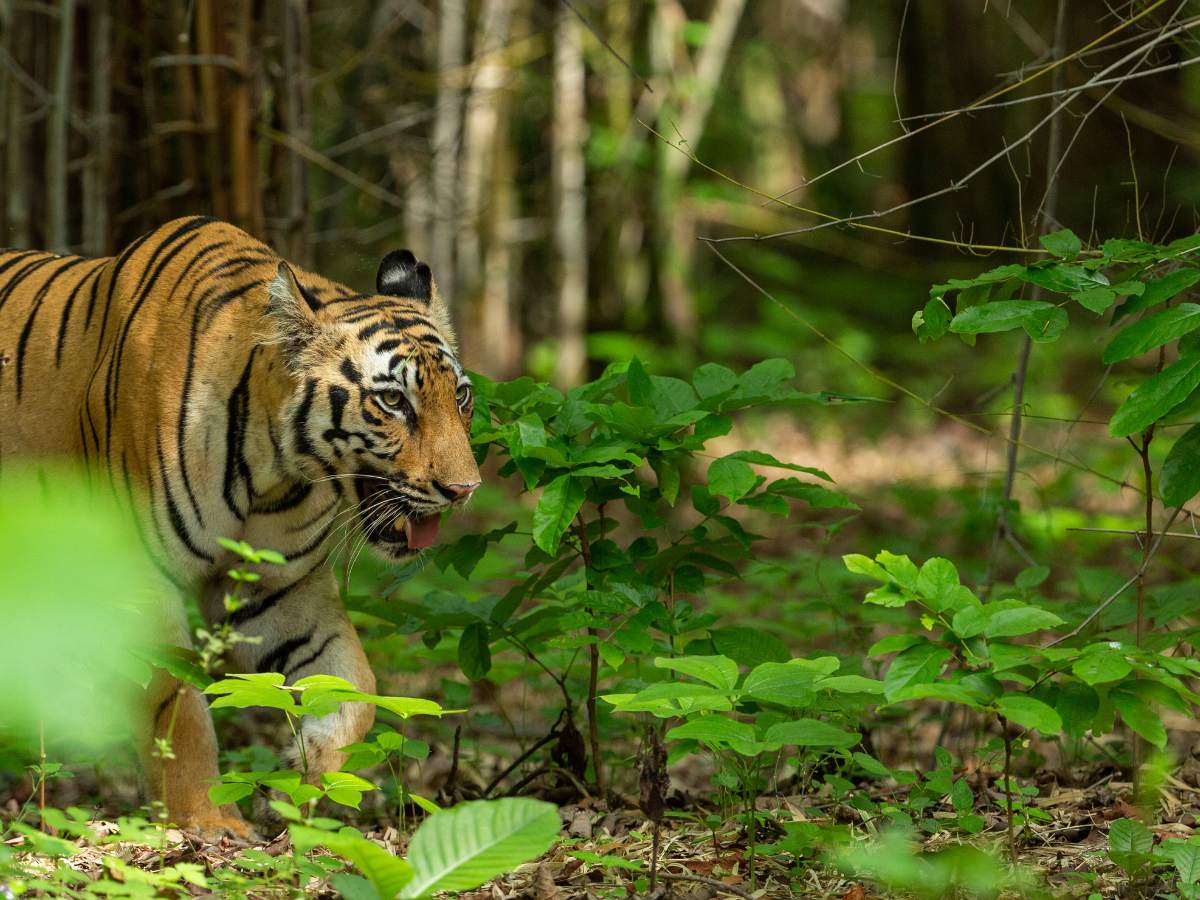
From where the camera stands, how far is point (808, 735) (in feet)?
7.72

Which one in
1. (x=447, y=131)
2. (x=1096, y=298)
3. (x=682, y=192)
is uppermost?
(x=447, y=131)

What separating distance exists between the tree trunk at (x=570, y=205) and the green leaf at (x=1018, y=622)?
801 cm

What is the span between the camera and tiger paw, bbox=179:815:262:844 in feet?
10.2

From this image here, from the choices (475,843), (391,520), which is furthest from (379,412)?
(475,843)

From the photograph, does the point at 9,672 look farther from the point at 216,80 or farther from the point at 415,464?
the point at 216,80

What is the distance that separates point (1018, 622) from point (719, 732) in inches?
26.7

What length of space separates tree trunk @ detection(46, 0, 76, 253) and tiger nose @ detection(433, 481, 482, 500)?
125 inches

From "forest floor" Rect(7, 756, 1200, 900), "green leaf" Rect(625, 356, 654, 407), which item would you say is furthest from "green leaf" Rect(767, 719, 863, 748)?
"green leaf" Rect(625, 356, 654, 407)

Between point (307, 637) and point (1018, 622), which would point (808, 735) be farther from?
point (307, 637)

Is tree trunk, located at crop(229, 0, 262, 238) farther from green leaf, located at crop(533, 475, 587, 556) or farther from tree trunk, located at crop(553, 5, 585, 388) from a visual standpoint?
tree trunk, located at crop(553, 5, 585, 388)

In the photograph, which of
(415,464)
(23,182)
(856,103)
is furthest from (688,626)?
(856,103)

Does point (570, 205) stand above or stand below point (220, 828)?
above

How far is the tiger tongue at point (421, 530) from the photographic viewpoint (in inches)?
126

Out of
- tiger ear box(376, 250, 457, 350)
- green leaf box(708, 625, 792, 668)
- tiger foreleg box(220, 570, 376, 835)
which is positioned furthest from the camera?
tiger ear box(376, 250, 457, 350)
